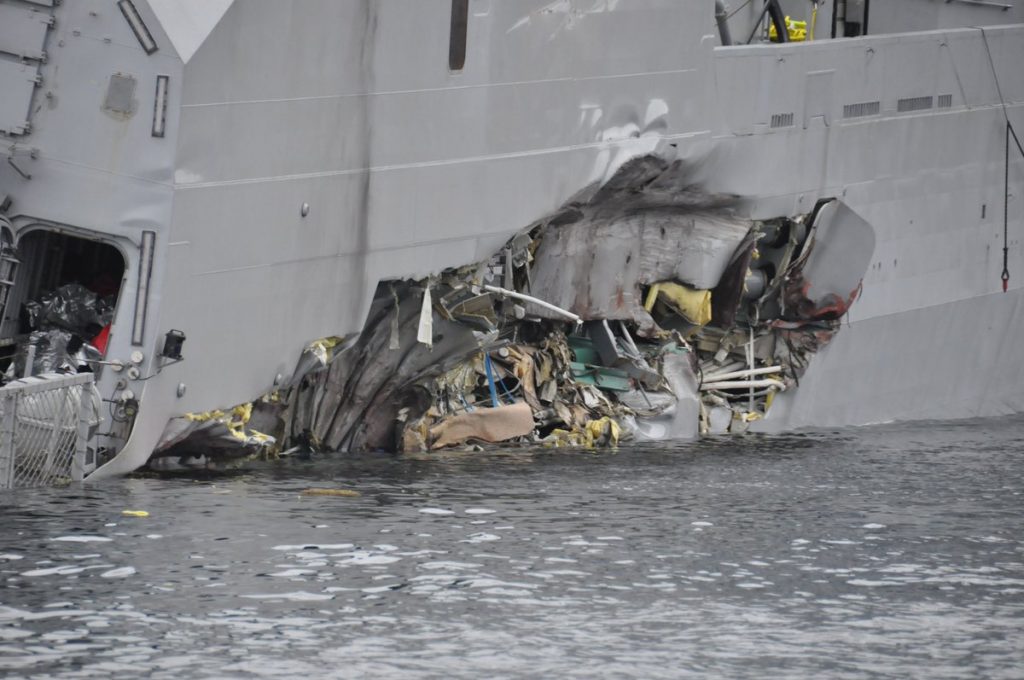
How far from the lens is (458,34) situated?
1311cm

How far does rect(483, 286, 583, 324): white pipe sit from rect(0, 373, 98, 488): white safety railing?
3.62 metres

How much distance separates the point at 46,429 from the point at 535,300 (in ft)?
14.4

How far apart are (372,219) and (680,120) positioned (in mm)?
3702

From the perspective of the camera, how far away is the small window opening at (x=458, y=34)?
13.1 m

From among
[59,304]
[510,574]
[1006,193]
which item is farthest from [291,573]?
[1006,193]

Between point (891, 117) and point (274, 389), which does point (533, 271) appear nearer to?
point (274, 389)

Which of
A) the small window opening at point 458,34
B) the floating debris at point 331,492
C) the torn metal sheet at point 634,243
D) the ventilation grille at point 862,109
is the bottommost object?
the floating debris at point 331,492

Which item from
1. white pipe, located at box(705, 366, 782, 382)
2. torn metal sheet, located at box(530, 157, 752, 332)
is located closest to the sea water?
torn metal sheet, located at box(530, 157, 752, 332)

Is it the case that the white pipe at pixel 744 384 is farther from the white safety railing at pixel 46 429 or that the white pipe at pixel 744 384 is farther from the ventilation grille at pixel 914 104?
the white safety railing at pixel 46 429

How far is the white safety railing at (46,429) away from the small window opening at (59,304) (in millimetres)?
420

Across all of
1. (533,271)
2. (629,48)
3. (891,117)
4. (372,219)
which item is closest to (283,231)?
(372,219)

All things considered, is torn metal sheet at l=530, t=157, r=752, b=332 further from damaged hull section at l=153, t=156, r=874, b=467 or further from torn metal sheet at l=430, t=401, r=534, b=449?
torn metal sheet at l=430, t=401, r=534, b=449

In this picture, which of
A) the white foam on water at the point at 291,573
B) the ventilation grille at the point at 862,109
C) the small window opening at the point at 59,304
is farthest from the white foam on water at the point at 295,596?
the ventilation grille at the point at 862,109

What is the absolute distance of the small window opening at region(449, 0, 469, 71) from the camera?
42.8 ft
